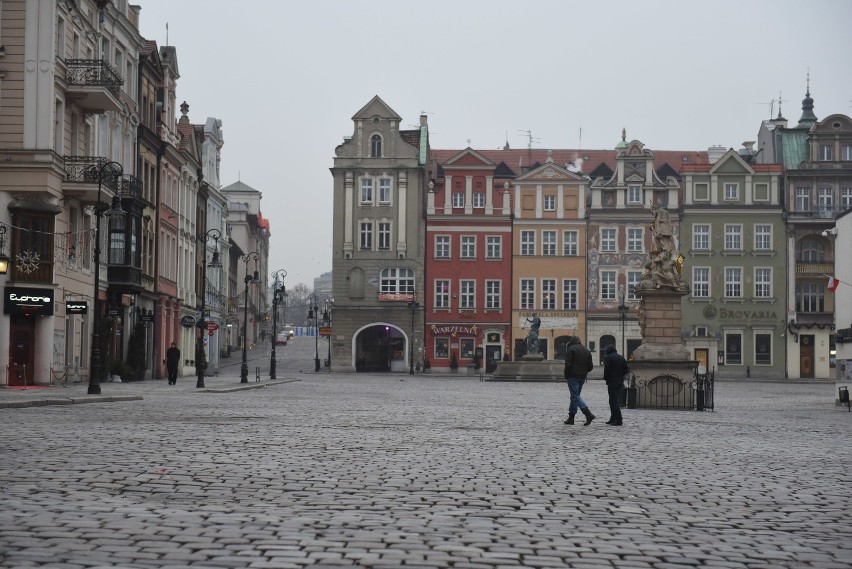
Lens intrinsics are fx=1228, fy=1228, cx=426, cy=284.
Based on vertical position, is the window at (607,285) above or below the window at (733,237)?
below

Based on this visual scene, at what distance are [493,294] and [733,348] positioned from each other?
16898mm

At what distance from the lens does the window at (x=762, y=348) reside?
3319 inches

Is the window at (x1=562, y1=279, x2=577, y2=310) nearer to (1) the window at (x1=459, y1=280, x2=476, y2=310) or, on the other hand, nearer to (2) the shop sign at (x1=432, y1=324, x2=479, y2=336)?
(1) the window at (x1=459, y1=280, x2=476, y2=310)

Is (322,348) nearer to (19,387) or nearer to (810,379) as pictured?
(810,379)

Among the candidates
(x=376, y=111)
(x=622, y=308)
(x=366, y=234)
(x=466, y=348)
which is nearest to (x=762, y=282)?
(x=622, y=308)

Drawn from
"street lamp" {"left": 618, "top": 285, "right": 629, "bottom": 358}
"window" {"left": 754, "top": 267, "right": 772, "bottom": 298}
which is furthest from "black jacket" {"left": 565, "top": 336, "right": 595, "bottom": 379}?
"window" {"left": 754, "top": 267, "right": 772, "bottom": 298}

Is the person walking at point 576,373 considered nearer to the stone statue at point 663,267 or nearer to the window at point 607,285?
the stone statue at point 663,267

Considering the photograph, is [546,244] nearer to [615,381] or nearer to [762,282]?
[762,282]

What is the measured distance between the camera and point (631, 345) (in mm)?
84625

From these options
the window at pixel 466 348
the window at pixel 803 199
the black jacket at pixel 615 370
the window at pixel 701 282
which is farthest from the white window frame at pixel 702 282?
the black jacket at pixel 615 370

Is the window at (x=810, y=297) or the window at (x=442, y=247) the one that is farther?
the window at (x=442, y=247)

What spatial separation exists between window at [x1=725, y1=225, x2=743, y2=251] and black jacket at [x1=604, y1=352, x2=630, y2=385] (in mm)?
62447

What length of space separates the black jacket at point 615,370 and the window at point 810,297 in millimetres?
62886

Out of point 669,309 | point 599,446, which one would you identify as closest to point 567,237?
point 669,309
